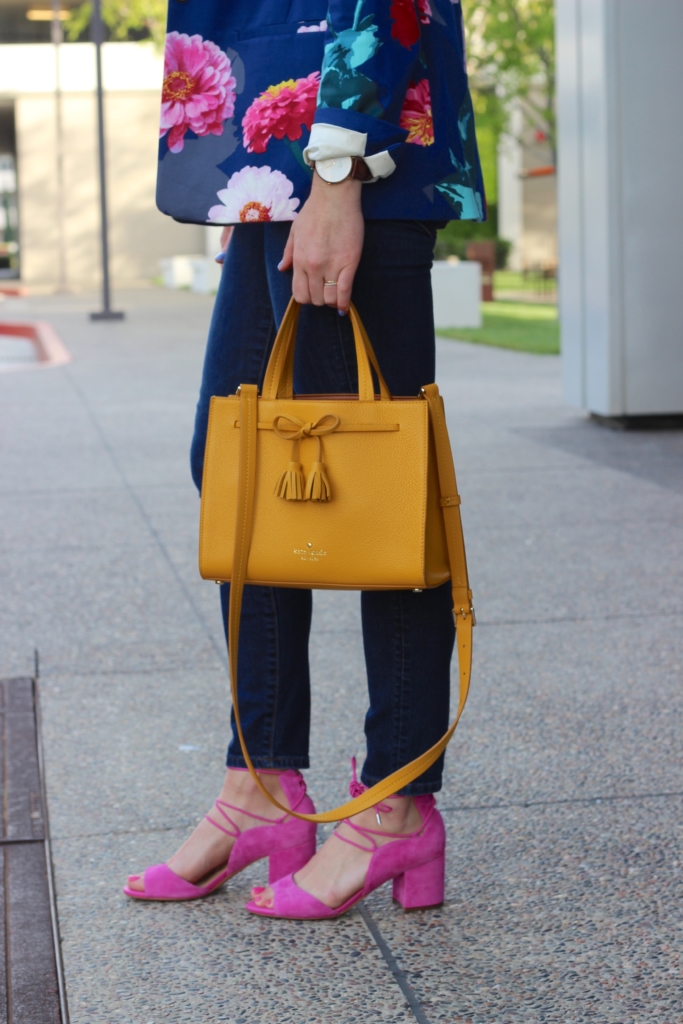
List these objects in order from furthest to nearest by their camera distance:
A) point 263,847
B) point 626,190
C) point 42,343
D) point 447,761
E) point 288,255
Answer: point 42,343
point 626,190
point 447,761
point 263,847
point 288,255

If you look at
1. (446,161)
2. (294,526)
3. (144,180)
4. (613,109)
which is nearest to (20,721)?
(294,526)

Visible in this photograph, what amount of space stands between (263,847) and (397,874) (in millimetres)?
231

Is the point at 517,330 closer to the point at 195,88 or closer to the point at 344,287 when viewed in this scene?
the point at 195,88

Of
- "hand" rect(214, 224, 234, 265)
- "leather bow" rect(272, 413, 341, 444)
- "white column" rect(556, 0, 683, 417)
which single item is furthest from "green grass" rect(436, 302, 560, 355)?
"leather bow" rect(272, 413, 341, 444)

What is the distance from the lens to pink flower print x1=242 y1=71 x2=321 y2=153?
1.93 meters

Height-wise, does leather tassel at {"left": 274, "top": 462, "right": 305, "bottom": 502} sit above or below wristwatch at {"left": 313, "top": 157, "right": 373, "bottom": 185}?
below

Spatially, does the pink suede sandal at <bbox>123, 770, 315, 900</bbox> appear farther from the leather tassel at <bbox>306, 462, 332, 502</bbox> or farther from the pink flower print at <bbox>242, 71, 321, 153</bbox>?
the pink flower print at <bbox>242, 71, 321, 153</bbox>

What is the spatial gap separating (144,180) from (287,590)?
3630 cm

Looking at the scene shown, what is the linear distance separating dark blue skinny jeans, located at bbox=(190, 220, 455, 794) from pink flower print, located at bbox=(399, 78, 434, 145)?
0.42ft

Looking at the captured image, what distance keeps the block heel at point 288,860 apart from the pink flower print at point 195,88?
1.15m

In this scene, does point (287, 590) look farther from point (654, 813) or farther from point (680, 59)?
point (680, 59)

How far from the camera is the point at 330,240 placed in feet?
6.13

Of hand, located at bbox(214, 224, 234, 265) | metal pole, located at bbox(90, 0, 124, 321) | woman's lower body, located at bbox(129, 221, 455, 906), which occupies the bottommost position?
woman's lower body, located at bbox(129, 221, 455, 906)

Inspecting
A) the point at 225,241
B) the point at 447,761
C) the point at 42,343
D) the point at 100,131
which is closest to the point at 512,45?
the point at 100,131
